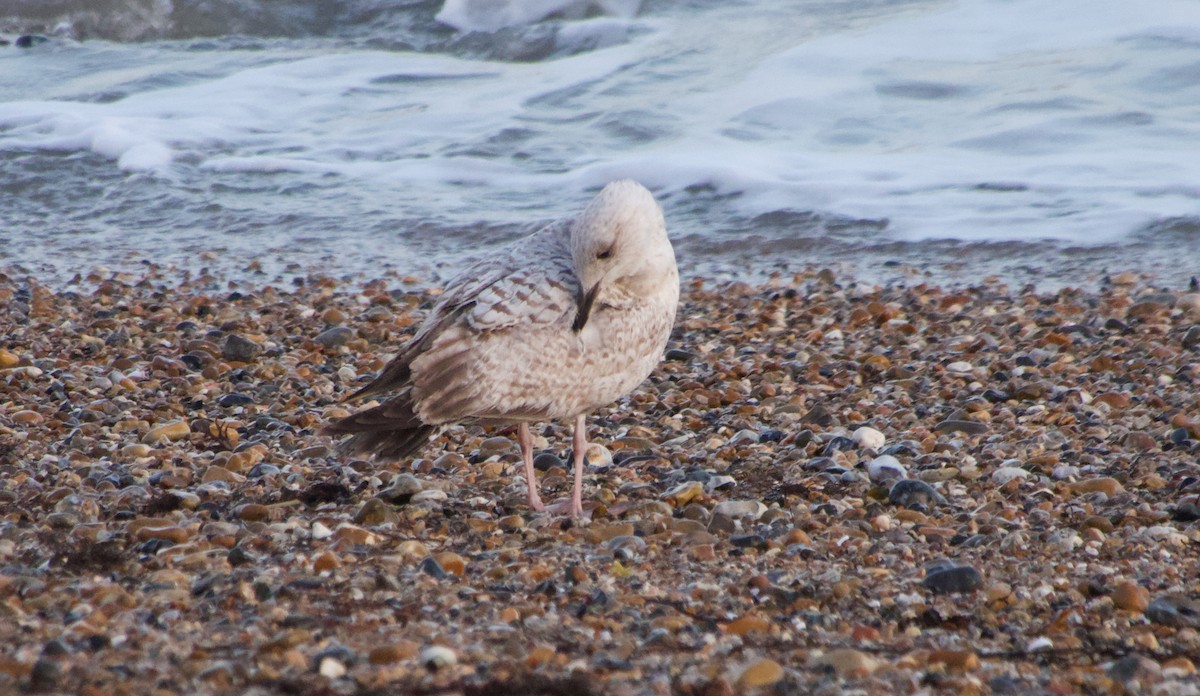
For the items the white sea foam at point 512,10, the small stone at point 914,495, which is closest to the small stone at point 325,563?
the small stone at point 914,495

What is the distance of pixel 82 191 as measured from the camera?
11.9 meters

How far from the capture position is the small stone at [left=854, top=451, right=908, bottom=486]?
15.9 feet

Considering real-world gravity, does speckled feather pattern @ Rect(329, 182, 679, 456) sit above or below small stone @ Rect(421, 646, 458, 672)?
above

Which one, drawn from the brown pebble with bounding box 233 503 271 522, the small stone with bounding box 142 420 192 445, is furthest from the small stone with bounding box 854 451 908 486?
the small stone with bounding box 142 420 192 445

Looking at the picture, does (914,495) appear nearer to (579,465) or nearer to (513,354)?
(579,465)

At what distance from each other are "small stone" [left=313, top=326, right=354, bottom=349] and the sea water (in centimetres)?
221

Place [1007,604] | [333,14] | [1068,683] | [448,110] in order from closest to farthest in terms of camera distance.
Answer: [1068,683], [1007,604], [448,110], [333,14]

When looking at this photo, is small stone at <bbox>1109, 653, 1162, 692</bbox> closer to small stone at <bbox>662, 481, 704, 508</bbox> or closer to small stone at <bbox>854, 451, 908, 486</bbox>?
small stone at <bbox>854, 451, 908, 486</bbox>

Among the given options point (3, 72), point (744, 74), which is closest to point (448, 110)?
point (744, 74)

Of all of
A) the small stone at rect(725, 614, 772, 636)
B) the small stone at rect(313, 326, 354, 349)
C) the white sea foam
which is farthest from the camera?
the white sea foam

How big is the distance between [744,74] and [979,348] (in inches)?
324

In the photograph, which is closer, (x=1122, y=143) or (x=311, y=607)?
(x=311, y=607)

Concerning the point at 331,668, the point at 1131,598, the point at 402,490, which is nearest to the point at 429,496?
the point at 402,490

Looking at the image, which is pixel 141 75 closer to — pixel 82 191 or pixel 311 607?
pixel 82 191
